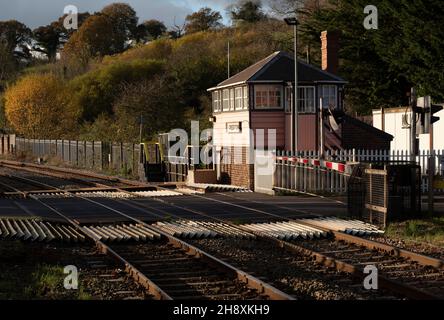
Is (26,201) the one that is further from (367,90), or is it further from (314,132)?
(367,90)

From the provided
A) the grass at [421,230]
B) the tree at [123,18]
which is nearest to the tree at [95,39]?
the tree at [123,18]

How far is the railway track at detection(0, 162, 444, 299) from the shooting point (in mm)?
9852

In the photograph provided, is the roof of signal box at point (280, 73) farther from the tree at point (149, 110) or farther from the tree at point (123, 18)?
the tree at point (123, 18)

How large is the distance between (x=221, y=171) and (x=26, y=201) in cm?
1012

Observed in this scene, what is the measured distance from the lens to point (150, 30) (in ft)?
424

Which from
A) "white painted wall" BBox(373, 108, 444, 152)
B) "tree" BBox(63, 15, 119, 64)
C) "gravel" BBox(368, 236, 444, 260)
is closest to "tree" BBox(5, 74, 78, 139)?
"tree" BBox(63, 15, 119, 64)

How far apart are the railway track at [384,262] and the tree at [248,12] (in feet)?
323

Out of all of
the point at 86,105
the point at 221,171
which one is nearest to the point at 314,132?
the point at 221,171

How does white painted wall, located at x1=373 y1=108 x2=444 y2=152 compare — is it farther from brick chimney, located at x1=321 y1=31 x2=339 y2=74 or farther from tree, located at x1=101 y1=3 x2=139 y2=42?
tree, located at x1=101 y1=3 x2=139 y2=42

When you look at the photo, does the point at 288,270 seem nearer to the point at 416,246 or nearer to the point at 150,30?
the point at 416,246

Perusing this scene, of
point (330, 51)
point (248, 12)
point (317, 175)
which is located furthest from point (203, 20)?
point (317, 175)

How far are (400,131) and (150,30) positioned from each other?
97278 mm

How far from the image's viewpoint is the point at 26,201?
2392cm
